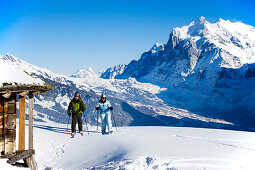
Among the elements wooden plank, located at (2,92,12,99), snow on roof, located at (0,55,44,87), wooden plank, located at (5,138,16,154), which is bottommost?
wooden plank, located at (5,138,16,154)

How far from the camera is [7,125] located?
11477 mm

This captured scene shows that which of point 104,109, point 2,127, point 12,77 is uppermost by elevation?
point 12,77

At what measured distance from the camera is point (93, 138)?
1877cm

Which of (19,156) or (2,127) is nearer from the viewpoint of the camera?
(2,127)

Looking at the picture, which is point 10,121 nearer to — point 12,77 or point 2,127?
point 2,127

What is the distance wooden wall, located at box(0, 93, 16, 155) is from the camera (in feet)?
36.9

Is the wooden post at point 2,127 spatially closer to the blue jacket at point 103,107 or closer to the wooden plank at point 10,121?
the wooden plank at point 10,121

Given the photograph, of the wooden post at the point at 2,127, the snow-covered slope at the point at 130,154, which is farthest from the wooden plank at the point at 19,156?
the snow-covered slope at the point at 130,154

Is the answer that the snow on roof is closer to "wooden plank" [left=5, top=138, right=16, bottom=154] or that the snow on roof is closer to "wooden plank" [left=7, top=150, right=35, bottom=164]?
"wooden plank" [left=5, top=138, right=16, bottom=154]

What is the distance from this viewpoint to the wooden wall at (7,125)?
1123cm

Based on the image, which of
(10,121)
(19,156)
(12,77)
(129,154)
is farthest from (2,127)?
(129,154)

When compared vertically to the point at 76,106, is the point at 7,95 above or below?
above

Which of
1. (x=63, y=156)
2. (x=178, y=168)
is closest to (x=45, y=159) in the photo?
(x=63, y=156)

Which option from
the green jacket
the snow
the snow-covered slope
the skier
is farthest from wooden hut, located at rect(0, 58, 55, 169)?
the skier
